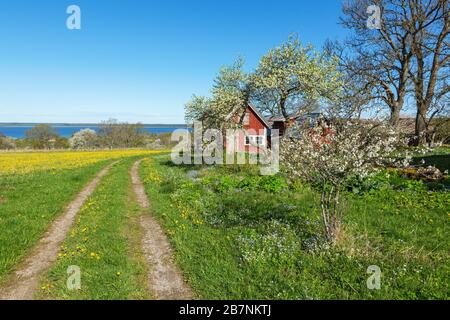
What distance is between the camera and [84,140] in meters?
93.8

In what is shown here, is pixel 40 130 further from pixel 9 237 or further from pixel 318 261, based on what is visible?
pixel 318 261

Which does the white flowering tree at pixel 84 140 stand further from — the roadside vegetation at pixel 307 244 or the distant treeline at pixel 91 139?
the roadside vegetation at pixel 307 244

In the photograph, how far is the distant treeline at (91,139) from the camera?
89137 mm

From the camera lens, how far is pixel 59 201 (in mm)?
13820

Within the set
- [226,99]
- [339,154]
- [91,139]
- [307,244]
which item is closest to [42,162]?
[226,99]

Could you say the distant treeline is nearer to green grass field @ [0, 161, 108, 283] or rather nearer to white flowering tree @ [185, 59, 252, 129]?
white flowering tree @ [185, 59, 252, 129]

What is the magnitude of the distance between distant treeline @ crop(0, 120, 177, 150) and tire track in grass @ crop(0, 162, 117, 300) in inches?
3050

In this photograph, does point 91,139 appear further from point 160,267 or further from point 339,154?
point 339,154

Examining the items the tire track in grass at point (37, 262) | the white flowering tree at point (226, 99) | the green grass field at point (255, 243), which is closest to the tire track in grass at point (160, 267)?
the green grass field at point (255, 243)

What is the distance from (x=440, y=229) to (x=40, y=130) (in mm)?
106344

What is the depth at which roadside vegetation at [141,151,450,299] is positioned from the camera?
19.8ft

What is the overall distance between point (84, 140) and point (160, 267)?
97.4 m
